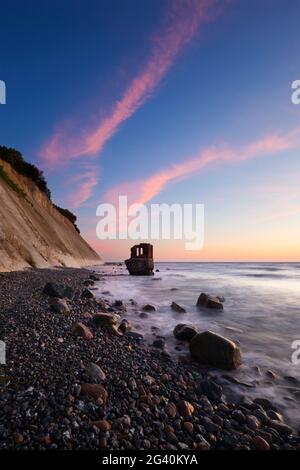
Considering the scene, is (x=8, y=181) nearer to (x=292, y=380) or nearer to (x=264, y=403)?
(x=292, y=380)

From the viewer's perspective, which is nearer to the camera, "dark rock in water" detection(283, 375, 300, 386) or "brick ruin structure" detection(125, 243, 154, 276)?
"dark rock in water" detection(283, 375, 300, 386)

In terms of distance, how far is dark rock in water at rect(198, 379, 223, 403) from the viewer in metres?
4.68

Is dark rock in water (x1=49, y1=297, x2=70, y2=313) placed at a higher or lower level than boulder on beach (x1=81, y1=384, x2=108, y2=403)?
higher

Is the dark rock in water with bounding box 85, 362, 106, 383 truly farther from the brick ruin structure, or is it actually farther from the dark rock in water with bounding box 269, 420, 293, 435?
the brick ruin structure

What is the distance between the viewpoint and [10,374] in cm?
412

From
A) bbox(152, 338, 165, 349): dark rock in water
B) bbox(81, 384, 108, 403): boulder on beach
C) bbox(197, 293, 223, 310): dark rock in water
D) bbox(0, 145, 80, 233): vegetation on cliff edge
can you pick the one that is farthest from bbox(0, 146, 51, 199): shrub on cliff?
bbox(81, 384, 108, 403): boulder on beach

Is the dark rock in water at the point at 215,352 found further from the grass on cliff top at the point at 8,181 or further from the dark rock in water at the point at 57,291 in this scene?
the grass on cliff top at the point at 8,181

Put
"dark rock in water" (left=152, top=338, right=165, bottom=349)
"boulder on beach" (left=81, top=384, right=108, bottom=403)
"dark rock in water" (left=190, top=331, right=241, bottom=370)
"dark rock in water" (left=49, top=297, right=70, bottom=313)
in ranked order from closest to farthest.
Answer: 1. "boulder on beach" (left=81, top=384, right=108, bottom=403)
2. "dark rock in water" (left=190, top=331, right=241, bottom=370)
3. "dark rock in water" (left=152, top=338, right=165, bottom=349)
4. "dark rock in water" (left=49, top=297, right=70, bottom=313)

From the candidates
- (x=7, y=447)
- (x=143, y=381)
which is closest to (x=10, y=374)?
(x=7, y=447)

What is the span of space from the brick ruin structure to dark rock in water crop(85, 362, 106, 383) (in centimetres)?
3358

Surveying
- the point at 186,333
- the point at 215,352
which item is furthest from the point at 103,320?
the point at 215,352

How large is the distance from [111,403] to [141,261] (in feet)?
114

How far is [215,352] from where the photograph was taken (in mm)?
6160
